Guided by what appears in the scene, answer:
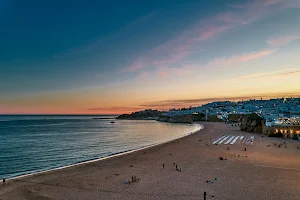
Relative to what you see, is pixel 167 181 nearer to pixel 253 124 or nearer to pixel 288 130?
pixel 288 130

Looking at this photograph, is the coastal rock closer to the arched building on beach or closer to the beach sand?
the arched building on beach

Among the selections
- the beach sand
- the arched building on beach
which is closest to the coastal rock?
the arched building on beach

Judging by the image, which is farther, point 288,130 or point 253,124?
point 253,124

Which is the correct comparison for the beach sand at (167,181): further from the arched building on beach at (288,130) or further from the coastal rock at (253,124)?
the coastal rock at (253,124)

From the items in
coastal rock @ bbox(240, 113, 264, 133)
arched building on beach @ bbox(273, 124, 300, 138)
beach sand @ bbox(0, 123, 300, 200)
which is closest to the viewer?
beach sand @ bbox(0, 123, 300, 200)

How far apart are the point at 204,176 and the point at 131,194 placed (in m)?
6.93

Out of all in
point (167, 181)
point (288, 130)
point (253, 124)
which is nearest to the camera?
point (167, 181)

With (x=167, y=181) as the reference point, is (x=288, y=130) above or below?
below

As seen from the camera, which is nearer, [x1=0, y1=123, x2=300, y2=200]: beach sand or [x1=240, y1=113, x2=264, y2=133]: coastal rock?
[x1=0, y1=123, x2=300, y2=200]: beach sand

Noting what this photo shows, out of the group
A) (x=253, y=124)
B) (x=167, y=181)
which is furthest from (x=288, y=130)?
(x=167, y=181)

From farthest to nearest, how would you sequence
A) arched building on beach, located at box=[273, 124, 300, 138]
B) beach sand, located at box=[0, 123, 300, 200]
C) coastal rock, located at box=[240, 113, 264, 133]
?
coastal rock, located at box=[240, 113, 264, 133] < arched building on beach, located at box=[273, 124, 300, 138] < beach sand, located at box=[0, 123, 300, 200]

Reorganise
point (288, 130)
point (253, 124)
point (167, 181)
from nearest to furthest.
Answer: point (167, 181), point (288, 130), point (253, 124)

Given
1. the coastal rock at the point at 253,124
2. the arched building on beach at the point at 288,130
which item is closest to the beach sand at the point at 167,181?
the arched building on beach at the point at 288,130

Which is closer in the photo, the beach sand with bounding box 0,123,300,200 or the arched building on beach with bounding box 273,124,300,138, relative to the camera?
the beach sand with bounding box 0,123,300,200
